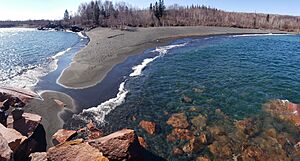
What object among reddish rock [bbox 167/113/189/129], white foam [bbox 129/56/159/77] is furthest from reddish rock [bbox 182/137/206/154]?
white foam [bbox 129/56/159/77]

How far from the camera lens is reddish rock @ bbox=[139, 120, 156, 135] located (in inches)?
723

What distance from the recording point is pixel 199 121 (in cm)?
1950

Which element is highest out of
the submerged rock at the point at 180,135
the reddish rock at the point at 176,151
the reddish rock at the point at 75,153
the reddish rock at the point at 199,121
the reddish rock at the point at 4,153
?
the reddish rock at the point at 4,153

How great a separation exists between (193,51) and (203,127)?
31.8 meters

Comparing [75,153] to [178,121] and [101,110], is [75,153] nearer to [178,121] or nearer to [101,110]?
[178,121]

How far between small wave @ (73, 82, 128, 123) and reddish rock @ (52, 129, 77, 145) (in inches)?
97.7

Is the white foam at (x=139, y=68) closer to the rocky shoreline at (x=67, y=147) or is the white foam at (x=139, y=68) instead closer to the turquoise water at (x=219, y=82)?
the turquoise water at (x=219, y=82)

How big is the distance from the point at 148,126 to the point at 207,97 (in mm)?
7867

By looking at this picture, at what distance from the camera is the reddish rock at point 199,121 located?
18.7 meters

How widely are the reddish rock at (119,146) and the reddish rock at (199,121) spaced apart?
670 centimetres

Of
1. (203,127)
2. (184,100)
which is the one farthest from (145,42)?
(203,127)

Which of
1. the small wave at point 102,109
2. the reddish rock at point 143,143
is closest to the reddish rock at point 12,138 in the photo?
the small wave at point 102,109

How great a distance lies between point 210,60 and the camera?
40.2 meters

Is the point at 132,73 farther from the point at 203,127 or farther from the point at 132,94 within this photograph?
the point at 203,127
